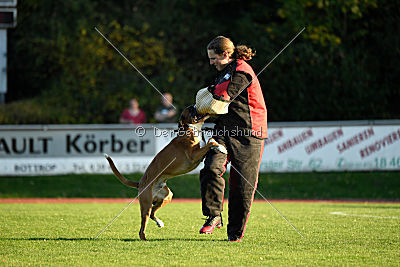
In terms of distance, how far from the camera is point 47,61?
83.0ft

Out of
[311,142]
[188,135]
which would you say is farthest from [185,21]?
[188,135]

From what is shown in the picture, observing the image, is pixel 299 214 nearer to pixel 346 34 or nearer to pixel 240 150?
pixel 240 150

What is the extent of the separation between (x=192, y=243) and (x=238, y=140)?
46.3 inches

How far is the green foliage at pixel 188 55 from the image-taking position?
68.7ft

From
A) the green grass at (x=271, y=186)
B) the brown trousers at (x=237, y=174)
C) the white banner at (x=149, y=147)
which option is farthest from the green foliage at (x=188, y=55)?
the brown trousers at (x=237, y=174)

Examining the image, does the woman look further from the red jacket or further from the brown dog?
the brown dog

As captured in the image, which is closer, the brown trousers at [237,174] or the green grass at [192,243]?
the green grass at [192,243]

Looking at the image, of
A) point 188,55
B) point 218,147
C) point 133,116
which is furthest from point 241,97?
point 188,55

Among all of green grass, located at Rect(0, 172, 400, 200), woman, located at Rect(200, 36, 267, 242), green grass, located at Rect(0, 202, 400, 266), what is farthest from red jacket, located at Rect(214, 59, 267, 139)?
green grass, located at Rect(0, 172, 400, 200)

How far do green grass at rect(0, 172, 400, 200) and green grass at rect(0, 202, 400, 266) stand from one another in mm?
6850

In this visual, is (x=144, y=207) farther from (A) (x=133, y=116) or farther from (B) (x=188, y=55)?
(B) (x=188, y=55)

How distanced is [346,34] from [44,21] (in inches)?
449

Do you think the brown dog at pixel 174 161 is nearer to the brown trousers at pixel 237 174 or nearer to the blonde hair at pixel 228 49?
the brown trousers at pixel 237 174

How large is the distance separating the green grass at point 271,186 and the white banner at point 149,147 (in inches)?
10.7
